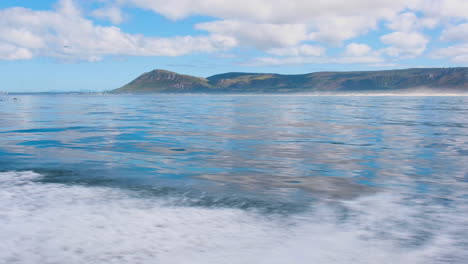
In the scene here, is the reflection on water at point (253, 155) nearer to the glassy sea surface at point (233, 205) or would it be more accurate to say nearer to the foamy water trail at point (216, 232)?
the glassy sea surface at point (233, 205)

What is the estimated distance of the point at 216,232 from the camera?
5805mm

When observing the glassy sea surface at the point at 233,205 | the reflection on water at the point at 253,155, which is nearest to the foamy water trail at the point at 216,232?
the glassy sea surface at the point at 233,205

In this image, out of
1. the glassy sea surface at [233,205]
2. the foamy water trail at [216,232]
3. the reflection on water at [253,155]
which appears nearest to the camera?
the foamy water trail at [216,232]

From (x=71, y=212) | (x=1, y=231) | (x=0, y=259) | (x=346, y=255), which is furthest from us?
(x=71, y=212)

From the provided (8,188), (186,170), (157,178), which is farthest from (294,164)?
(8,188)

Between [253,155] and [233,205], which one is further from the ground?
[253,155]

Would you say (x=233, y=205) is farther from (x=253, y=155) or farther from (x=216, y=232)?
(x=253, y=155)

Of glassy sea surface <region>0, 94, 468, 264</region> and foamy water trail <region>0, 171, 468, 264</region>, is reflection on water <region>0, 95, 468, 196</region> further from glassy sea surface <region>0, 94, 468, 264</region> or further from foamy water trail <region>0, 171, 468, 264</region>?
foamy water trail <region>0, 171, 468, 264</region>

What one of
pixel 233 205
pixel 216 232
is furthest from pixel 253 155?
pixel 216 232

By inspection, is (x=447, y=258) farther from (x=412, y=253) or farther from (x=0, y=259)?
(x=0, y=259)

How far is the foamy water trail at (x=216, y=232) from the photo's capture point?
16.3 ft

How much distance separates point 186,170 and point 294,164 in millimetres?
3544

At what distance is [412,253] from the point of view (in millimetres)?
5098

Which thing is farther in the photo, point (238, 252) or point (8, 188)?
point (8, 188)
